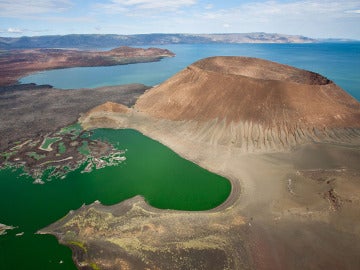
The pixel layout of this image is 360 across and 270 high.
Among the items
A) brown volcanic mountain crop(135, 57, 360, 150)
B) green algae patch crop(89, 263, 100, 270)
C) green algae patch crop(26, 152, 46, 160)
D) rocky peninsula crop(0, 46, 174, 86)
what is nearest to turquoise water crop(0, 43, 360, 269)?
green algae patch crop(89, 263, 100, 270)

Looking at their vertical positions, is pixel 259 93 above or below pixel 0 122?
above

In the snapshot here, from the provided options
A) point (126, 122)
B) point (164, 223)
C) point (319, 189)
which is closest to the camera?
point (164, 223)

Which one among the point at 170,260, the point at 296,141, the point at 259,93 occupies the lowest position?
the point at 170,260

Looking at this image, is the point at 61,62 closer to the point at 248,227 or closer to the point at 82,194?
the point at 82,194

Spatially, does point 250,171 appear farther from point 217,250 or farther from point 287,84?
point 287,84

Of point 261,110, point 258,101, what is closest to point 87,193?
point 261,110

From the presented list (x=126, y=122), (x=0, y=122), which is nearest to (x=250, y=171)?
(x=126, y=122)

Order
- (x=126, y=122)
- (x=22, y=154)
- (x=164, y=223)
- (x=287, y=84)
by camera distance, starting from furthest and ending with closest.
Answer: (x=126, y=122) < (x=287, y=84) < (x=22, y=154) < (x=164, y=223)
